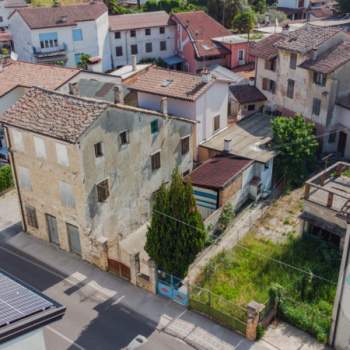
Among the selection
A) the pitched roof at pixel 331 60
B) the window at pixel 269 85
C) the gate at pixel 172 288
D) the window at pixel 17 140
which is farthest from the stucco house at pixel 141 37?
the gate at pixel 172 288

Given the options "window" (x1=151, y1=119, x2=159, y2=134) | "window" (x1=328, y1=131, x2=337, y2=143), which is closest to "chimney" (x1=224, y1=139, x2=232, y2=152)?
"window" (x1=151, y1=119, x2=159, y2=134)

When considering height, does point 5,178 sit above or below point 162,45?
below

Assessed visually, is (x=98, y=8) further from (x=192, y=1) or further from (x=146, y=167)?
(x=146, y=167)

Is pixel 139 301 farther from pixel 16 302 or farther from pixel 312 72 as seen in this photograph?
pixel 312 72

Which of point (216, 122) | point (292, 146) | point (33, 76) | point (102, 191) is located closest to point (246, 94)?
point (216, 122)

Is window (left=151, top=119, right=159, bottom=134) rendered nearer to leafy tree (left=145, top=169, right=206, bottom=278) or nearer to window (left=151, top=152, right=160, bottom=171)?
window (left=151, top=152, right=160, bottom=171)

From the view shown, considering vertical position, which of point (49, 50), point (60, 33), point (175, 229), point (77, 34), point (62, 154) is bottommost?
point (175, 229)
